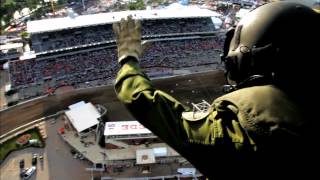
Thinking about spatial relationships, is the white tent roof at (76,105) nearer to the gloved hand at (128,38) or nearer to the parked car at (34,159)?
the parked car at (34,159)

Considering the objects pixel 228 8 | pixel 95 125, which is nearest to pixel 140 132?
pixel 95 125

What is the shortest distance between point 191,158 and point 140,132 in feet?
51.4

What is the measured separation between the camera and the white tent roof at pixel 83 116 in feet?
63.1

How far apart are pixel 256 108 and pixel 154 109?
54 cm

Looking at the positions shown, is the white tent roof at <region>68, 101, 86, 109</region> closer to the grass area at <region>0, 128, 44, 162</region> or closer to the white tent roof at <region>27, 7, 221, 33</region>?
the grass area at <region>0, 128, 44, 162</region>

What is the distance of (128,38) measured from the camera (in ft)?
7.48

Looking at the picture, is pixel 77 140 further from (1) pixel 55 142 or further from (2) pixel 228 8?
(2) pixel 228 8

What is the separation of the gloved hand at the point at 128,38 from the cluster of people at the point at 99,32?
27209mm

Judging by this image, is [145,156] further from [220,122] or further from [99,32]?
[99,32]

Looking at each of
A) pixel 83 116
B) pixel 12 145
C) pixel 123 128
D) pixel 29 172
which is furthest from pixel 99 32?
pixel 29 172

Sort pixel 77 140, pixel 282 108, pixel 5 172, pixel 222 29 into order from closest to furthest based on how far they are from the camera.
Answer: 1. pixel 282 108
2. pixel 5 172
3. pixel 77 140
4. pixel 222 29

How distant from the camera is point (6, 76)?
88.0 feet

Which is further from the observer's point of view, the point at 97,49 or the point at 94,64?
A: the point at 97,49

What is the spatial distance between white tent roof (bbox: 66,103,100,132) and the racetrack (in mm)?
924
